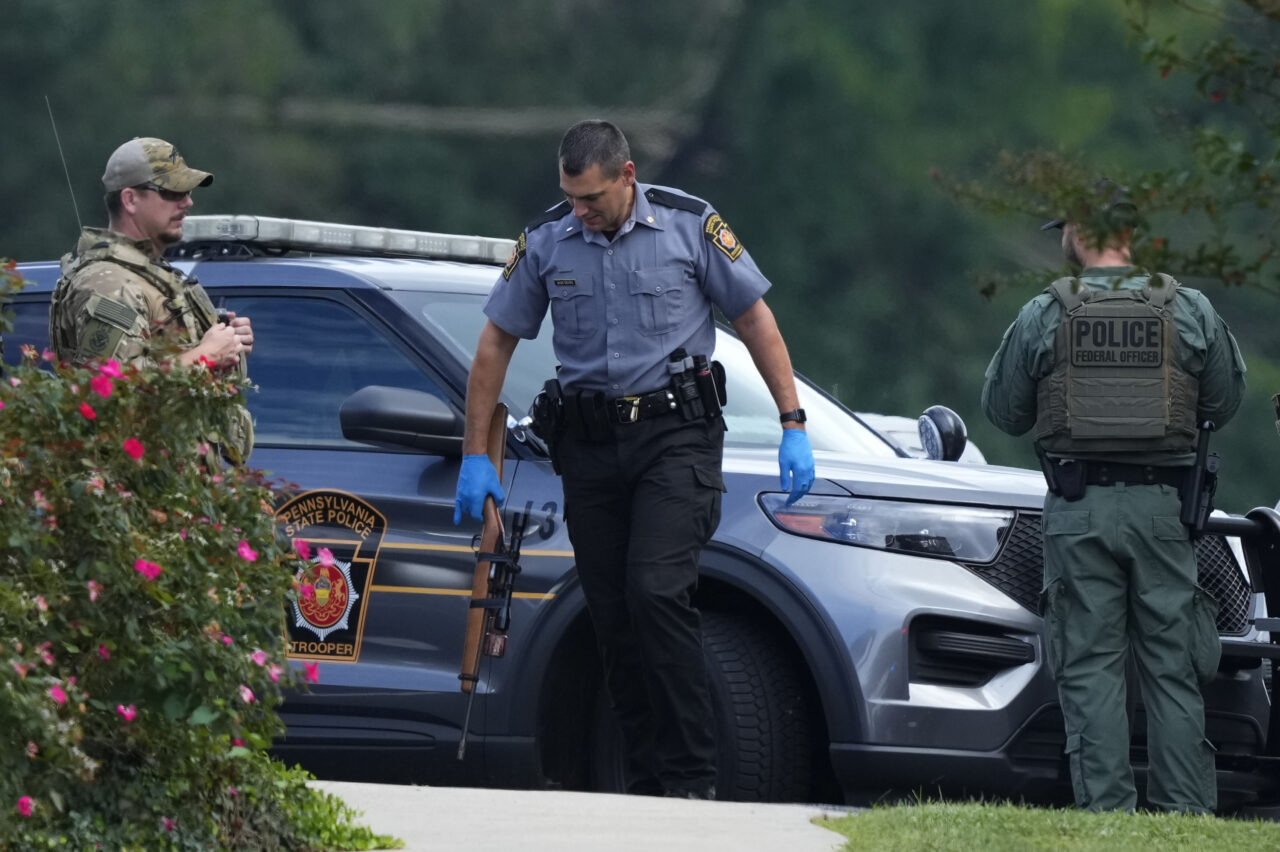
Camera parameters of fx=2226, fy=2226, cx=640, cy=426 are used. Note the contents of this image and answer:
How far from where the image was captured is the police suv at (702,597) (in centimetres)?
543

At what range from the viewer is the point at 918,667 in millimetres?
5422

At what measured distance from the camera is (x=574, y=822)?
4664mm

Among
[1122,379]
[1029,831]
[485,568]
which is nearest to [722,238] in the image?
[485,568]

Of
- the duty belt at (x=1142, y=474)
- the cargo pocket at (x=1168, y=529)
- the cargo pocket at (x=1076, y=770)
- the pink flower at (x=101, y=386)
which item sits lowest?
the cargo pocket at (x=1076, y=770)

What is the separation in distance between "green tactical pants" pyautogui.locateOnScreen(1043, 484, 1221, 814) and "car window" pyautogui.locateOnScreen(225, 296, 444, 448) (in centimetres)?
176

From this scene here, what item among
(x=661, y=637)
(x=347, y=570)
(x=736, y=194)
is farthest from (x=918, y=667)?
(x=736, y=194)

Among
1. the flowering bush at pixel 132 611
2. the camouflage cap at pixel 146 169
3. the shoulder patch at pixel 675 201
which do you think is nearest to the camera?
the flowering bush at pixel 132 611

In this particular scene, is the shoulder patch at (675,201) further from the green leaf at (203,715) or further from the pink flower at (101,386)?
the green leaf at (203,715)

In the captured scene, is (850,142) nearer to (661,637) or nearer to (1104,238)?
(661,637)

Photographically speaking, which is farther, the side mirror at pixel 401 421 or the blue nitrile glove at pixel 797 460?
the side mirror at pixel 401 421

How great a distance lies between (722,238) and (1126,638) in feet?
5.03

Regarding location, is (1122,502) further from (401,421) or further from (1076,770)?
(401,421)

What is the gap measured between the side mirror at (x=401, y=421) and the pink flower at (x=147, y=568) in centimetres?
188

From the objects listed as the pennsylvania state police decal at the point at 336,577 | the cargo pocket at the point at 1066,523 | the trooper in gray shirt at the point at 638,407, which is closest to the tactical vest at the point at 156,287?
the pennsylvania state police decal at the point at 336,577
